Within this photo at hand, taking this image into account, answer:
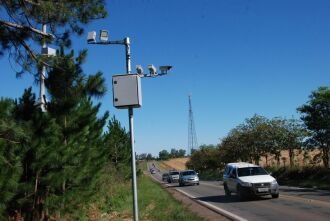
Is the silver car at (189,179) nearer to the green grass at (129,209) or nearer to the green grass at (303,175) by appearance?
the green grass at (303,175)

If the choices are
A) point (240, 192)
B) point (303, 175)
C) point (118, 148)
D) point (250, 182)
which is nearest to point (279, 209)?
point (250, 182)

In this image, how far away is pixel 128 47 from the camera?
9789 mm

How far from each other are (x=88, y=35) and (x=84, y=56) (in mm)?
924

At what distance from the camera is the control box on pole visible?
28.2 ft

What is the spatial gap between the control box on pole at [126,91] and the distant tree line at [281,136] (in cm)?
3148

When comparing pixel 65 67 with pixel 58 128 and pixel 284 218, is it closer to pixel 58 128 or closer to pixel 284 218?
pixel 58 128

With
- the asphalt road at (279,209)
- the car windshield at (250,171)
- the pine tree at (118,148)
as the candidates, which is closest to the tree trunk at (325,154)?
the pine tree at (118,148)

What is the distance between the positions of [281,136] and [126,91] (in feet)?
166

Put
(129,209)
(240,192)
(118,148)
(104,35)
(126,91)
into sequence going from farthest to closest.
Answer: (118,148), (240,192), (129,209), (104,35), (126,91)

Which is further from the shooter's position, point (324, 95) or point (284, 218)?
point (324, 95)

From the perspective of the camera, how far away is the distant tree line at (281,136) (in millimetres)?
40875

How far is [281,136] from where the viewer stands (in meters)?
57.3

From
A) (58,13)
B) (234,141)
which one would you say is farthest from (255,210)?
(234,141)

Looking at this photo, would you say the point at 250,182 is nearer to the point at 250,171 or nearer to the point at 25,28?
the point at 250,171
